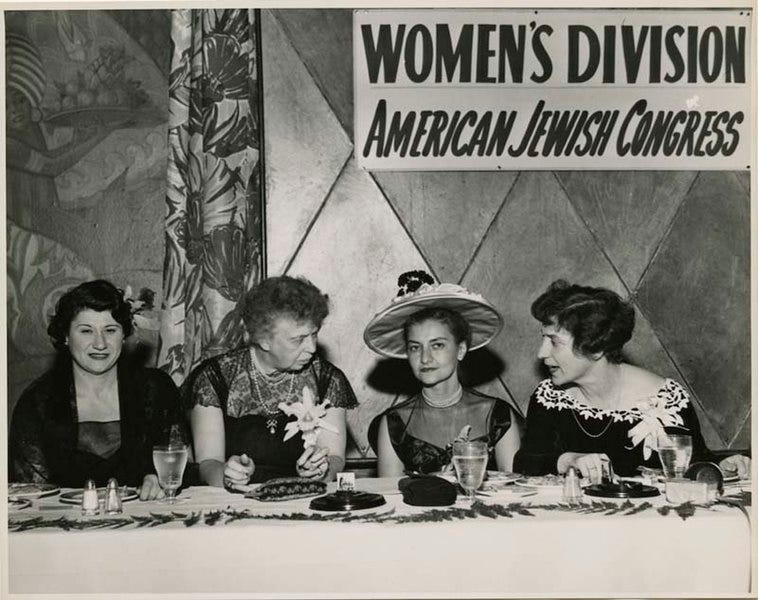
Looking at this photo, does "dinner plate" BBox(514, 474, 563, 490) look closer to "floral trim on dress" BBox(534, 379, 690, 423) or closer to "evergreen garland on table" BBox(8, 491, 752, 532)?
"evergreen garland on table" BBox(8, 491, 752, 532)

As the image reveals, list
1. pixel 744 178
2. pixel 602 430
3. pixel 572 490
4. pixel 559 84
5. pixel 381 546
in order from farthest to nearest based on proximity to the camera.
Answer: pixel 744 178
pixel 559 84
pixel 602 430
pixel 572 490
pixel 381 546

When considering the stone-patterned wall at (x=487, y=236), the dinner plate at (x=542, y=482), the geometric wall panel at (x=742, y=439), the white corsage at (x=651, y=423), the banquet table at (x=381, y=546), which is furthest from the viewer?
the stone-patterned wall at (x=487, y=236)

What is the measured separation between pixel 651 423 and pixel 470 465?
2.80 ft

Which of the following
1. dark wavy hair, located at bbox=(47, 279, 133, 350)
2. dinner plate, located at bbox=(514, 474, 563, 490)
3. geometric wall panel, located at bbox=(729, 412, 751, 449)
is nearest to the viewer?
dinner plate, located at bbox=(514, 474, 563, 490)

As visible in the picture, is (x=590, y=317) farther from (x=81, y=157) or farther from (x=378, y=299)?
(x=81, y=157)

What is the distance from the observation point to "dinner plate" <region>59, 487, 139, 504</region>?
2.32 m

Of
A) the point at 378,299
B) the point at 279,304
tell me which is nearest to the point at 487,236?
the point at 378,299

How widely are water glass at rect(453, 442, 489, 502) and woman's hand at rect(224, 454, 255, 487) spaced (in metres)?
0.58

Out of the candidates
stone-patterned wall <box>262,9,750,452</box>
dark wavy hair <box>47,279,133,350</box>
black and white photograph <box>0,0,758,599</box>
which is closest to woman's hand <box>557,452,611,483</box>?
black and white photograph <box>0,0,758,599</box>

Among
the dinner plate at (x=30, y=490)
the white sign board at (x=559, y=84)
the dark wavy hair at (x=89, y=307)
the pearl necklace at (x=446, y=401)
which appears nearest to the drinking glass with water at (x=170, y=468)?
the dinner plate at (x=30, y=490)

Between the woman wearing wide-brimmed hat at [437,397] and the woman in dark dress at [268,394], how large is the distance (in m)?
0.20

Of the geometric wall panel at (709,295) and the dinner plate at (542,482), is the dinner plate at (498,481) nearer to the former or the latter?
the dinner plate at (542,482)

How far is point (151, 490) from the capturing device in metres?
2.37

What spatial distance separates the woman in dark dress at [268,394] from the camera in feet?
9.50
